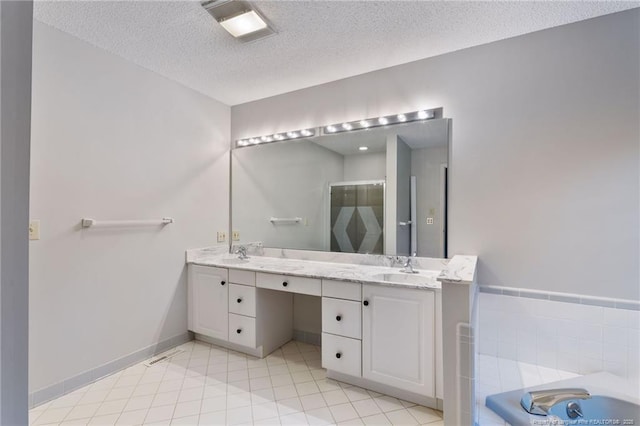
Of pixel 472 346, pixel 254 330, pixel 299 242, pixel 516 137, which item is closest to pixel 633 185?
pixel 516 137

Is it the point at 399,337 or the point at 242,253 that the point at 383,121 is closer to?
the point at 399,337

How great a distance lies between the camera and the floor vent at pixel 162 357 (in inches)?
90.1

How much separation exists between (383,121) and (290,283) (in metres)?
1.48

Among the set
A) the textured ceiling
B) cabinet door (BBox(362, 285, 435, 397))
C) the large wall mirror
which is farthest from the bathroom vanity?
the textured ceiling

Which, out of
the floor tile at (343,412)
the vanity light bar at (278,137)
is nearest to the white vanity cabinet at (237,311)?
the floor tile at (343,412)

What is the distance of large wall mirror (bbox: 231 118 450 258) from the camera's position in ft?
7.38

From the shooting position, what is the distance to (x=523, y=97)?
196cm

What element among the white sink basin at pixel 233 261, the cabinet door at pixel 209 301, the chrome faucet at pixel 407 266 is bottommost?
the cabinet door at pixel 209 301

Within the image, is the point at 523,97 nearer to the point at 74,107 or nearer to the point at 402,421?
the point at 402,421

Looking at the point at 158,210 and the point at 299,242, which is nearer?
the point at 158,210

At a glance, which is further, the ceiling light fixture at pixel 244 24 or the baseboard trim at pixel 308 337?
the baseboard trim at pixel 308 337

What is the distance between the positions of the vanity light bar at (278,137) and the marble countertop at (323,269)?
1164mm

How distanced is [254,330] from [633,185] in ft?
8.76

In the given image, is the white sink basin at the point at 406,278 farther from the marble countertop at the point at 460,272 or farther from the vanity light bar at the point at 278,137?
the vanity light bar at the point at 278,137
